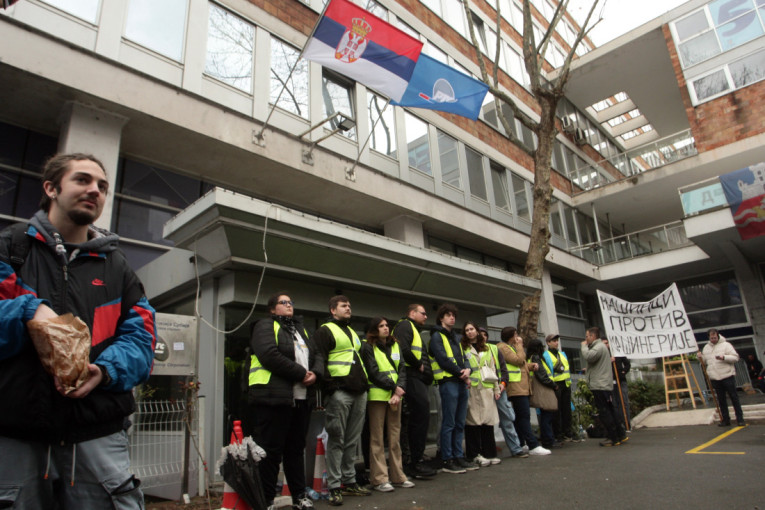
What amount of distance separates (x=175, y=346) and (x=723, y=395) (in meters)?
10.9

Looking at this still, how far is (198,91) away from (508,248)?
11.5 meters

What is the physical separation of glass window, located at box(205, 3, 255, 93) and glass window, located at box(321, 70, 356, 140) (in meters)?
2.17

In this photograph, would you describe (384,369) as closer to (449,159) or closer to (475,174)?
(449,159)

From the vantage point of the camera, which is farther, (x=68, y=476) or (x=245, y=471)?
(x=245, y=471)

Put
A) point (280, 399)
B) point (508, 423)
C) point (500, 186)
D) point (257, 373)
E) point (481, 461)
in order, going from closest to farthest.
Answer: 1. point (280, 399)
2. point (257, 373)
3. point (481, 461)
4. point (508, 423)
5. point (500, 186)

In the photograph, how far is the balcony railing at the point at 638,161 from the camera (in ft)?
67.0

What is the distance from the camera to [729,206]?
631 inches

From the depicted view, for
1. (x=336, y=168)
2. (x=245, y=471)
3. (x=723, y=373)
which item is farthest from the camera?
(x=336, y=168)

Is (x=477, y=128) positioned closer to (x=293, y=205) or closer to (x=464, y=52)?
(x=464, y=52)

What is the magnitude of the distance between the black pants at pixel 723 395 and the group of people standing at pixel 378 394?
4.94 m

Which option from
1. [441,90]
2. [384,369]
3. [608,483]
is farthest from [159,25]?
[608,483]

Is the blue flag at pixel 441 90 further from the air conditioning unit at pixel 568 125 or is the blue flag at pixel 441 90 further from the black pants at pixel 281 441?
the air conditioning unit at pixel 568 125

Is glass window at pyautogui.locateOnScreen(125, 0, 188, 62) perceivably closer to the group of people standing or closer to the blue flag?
the blue flag

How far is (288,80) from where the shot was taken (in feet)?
37.7
